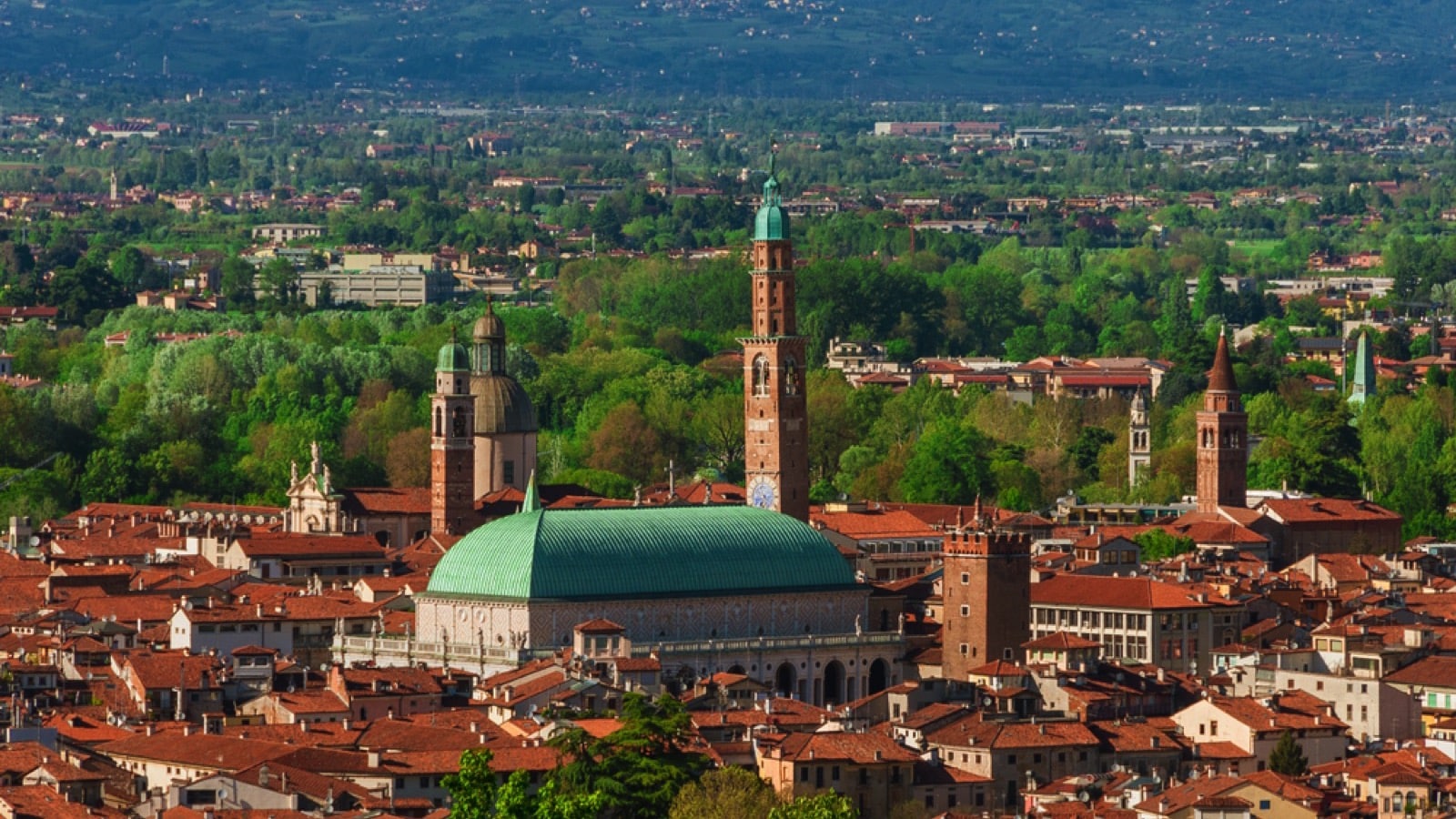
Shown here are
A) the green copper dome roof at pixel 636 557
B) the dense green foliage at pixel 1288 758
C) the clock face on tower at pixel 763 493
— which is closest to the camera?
the dense green foliage at pixel 1288 758

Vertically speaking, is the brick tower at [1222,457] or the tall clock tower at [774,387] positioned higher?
the tall clock tower at [774,387]

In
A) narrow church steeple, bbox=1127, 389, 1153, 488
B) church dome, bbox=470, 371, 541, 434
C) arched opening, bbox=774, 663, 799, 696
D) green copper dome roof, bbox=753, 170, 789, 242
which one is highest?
green copper dome roof, bbox=753, 170, 789, 242

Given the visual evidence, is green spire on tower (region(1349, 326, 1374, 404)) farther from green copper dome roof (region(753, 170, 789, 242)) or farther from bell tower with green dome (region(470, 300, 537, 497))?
green copper dome roof (region(753, 170, 789, 242))

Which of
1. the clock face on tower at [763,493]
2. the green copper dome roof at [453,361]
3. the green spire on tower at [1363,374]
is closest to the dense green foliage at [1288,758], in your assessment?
the clock face on tower at [763,493]

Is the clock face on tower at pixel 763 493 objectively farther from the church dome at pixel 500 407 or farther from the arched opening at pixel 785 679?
the arched opening at pixel 785 679

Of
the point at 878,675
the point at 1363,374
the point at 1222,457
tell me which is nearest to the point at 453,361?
the point at 1222,457

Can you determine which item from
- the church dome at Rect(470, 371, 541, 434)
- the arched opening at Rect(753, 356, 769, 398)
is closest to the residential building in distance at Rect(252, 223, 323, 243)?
the church dome at Rect(470, 371, 541, 434)

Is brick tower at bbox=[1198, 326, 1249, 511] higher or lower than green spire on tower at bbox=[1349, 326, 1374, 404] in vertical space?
higher

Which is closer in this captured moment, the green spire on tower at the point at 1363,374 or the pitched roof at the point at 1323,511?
the pitched roof at the point at 1323,511
